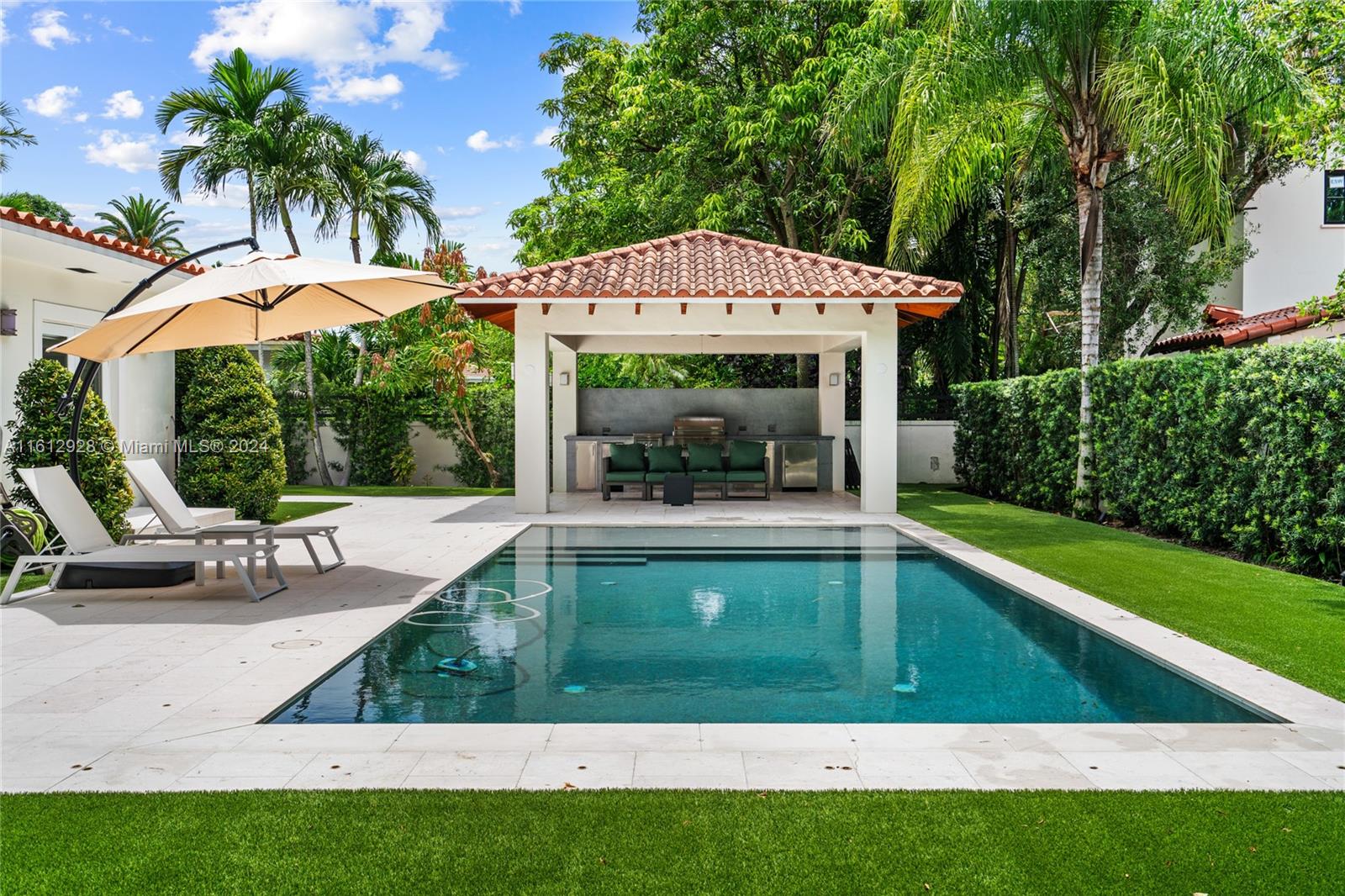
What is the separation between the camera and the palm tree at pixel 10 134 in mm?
26703

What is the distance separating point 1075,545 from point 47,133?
97.8ft

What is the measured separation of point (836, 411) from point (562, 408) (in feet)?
18.9

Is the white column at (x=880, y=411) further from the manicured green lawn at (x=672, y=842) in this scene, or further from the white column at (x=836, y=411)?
the manicured green lawn at (x=672, y=842)

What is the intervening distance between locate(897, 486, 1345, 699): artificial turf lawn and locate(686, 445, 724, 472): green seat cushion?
464 centimetres

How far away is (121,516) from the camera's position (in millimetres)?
10141

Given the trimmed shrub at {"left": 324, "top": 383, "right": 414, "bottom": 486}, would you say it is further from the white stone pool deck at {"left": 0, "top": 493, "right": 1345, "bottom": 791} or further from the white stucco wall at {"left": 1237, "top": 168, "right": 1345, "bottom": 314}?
the white stucco wall at {"left": 1237, "top": 168, "right": 1345, "bottom": 314}

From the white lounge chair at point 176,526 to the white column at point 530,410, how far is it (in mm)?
5508

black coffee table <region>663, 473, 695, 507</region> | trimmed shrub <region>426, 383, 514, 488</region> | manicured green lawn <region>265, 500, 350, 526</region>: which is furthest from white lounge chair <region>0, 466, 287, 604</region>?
trimmed shrub <region>426, 383, 514, 488</region>

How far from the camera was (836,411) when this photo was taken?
65.7ft

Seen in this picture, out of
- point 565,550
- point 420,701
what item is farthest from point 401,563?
point 420,701

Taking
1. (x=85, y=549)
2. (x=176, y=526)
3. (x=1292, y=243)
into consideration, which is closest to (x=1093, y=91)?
(x=1292, y=243)

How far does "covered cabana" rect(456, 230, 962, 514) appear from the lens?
1426cm

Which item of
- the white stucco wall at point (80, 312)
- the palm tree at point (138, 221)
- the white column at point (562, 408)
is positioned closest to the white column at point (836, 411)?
the white column at point (562, 408)

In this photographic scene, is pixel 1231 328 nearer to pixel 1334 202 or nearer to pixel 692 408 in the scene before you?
pixel 1334 202
